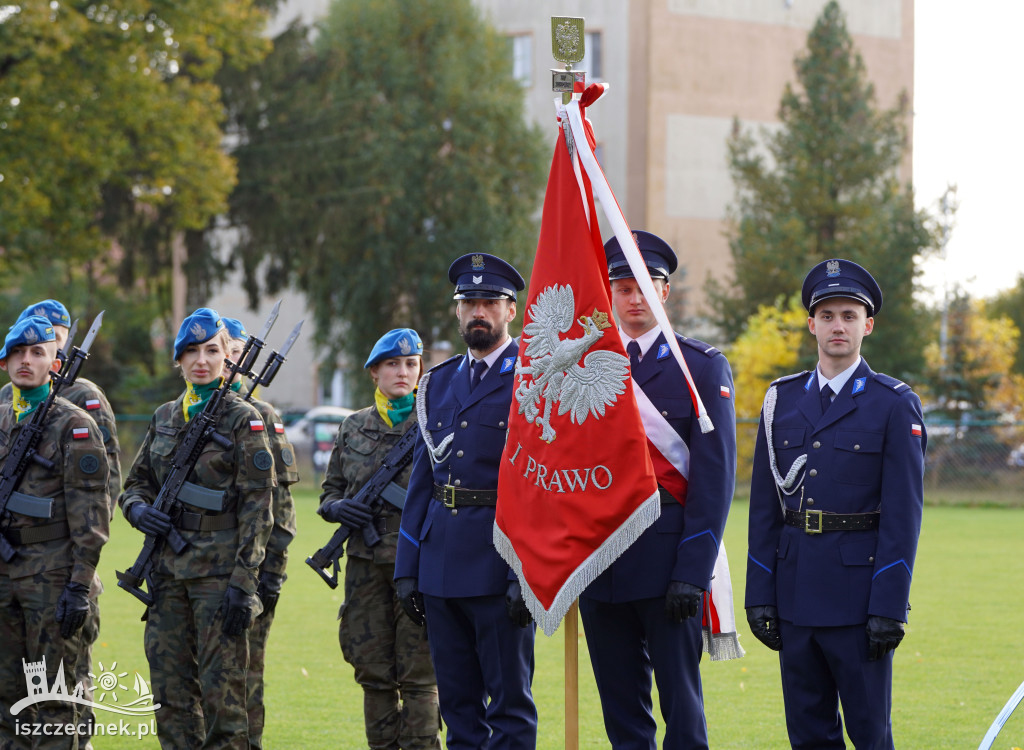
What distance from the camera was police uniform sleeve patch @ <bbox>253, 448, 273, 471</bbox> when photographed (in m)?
6.02

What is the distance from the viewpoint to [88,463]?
20.1ft

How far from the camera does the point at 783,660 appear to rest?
4898 mm

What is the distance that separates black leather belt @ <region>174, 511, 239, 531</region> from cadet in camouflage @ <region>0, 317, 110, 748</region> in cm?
39

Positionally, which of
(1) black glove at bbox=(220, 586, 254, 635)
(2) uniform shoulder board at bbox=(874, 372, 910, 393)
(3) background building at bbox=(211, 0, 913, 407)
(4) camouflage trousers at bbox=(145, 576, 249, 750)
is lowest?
(4) camouflage trousers at bbox=(145, 576, 249, 750)

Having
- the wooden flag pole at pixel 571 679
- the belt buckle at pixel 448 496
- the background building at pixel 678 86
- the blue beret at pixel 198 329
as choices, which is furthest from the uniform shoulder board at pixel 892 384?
the background building at pixel 678 86

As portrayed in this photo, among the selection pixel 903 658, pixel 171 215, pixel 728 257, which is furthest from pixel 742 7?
pixel 903 658

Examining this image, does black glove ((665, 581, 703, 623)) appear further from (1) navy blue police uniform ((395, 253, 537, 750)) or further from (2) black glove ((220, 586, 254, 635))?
(2) black glove ((220, 586, 254, 635))

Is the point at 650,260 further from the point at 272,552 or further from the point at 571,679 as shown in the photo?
the point at 272,552

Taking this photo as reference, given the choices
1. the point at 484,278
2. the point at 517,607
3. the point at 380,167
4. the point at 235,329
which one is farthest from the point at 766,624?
the point at 380,167

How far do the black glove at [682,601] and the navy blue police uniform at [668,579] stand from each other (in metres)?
0.02

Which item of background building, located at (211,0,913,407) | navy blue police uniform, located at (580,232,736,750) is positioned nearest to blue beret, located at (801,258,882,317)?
navy blue police uniform, located at (580,232,736,750)

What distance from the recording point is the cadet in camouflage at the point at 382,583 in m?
6.38

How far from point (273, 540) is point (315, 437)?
2040cm

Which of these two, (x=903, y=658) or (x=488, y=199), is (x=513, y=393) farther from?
(x=488, y=199)
